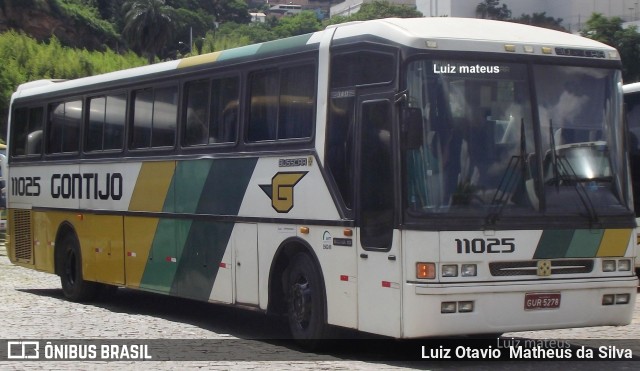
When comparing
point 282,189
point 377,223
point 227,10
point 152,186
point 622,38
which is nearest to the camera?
point 377,223

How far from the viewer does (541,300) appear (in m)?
10.8

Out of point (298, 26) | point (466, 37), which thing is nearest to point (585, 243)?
point (466, 37)

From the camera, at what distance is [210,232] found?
46.2ft

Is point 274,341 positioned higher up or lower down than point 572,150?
lower down

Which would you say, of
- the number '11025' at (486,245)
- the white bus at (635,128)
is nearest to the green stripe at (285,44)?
the number '11025' at (486,245)

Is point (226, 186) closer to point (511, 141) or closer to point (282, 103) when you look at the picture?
point (282, 103)

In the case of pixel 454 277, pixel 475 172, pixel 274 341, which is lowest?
pixel 274 341

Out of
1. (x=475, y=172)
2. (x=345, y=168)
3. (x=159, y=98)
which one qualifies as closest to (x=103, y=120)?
(x=159, y=98)

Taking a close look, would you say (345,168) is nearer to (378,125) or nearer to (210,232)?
(378,125)

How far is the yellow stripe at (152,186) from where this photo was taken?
15164 millimetres

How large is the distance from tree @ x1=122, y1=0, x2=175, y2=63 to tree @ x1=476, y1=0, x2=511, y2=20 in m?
52.5

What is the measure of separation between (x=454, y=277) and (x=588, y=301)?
146 cm

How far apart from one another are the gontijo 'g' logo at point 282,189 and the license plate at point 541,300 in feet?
8.96

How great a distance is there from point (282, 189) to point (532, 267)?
3.00 metres
